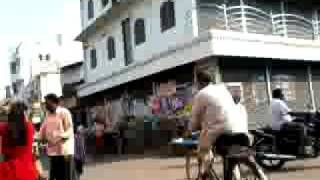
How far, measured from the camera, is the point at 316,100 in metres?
22.6

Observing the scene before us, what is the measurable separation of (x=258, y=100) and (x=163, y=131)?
3343 millimetres

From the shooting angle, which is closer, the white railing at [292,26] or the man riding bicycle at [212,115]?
the man riding bicycle at [212,115]

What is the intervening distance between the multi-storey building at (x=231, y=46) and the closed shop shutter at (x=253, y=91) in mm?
32

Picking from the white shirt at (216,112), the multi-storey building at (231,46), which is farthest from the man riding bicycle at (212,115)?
the multi-storey building at (231,46)

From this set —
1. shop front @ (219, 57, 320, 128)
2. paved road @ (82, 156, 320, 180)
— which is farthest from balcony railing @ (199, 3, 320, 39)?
paved road @ (82, 156, 320, 180)

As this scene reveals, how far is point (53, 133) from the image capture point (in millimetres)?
8898

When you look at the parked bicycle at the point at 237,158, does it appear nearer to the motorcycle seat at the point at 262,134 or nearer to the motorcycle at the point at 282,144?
the motorcycle at the point at 282,144

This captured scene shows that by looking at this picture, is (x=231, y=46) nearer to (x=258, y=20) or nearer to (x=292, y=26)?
(x=258, y=20)

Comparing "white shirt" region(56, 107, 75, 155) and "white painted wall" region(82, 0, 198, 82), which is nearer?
"white shirt" region(56, 107, 75, 155)

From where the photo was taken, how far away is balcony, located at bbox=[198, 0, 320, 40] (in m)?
20.1

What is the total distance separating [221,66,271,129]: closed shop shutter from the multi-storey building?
3 cm

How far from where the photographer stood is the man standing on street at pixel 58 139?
29.1ft

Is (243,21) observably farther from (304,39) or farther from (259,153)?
(259,153)

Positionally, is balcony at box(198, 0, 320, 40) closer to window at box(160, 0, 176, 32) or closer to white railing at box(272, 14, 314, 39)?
white railing at box(272, 14, 314, 39)
